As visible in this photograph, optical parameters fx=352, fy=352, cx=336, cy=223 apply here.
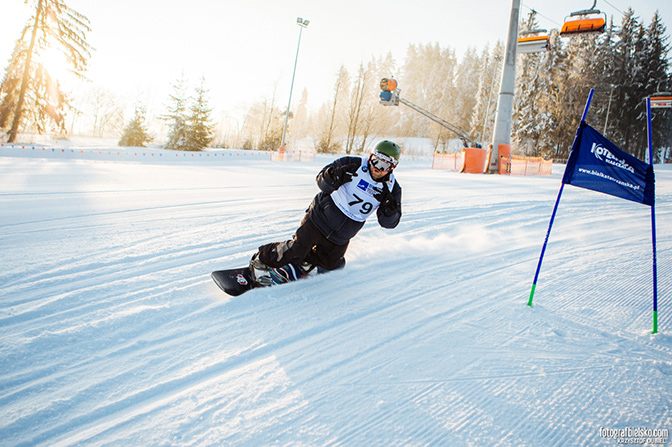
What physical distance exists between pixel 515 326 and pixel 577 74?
165ft

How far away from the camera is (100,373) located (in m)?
2.11

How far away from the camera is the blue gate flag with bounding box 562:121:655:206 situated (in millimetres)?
2877

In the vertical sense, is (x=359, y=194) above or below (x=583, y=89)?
below

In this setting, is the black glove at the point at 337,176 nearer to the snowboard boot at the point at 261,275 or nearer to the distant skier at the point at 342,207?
the distant skier at the point at 342,207

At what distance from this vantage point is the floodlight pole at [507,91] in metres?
16.2

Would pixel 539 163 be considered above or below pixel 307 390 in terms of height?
above

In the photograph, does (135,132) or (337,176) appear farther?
(135,132)

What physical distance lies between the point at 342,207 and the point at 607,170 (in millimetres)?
2284

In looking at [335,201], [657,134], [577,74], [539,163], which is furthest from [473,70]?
[335,201]

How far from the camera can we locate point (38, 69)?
20938mm

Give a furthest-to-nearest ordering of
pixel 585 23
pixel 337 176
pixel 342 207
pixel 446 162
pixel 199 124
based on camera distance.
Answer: pixel 199 124 < pixel 446 162 < pixel 585 23 < pixel 342 207 < pixel 337 176

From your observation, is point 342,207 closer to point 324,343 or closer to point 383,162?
point 383,162

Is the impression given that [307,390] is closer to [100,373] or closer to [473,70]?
[100,373]

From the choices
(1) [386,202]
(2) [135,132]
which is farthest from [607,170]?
(2) [135,132]
